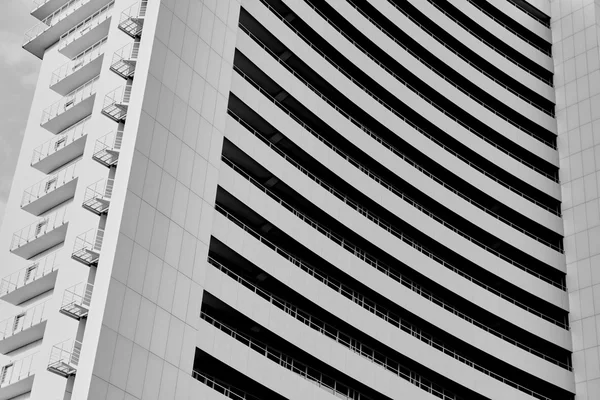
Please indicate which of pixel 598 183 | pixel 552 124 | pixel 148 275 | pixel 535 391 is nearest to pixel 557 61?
pixel 552 124

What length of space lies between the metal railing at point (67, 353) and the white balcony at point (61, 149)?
12.6m

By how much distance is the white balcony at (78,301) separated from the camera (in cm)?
4431

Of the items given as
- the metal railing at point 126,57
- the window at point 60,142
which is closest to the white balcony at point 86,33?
the metal railing at point 126,57

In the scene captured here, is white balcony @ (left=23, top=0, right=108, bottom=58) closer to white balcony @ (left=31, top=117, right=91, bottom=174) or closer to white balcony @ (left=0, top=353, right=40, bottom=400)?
white balcony @ (left=31, top=117, right=91, bottom=174)

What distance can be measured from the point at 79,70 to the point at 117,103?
7.75m

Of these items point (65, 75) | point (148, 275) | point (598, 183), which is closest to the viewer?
point (148, 275)

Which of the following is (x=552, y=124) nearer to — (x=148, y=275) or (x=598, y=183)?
(x=598, y=183)

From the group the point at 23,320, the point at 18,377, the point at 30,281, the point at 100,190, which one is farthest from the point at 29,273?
the point at 100,190

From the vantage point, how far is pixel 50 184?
179 feet

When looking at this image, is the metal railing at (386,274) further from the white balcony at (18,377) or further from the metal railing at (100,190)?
the white balcony at (18,377)

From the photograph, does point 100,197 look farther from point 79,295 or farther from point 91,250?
point 79,295

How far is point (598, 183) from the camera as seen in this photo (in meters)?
69.5

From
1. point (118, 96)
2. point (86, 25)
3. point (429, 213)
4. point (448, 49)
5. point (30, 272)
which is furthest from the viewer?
point (448, 49)

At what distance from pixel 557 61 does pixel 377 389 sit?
3615 cm
